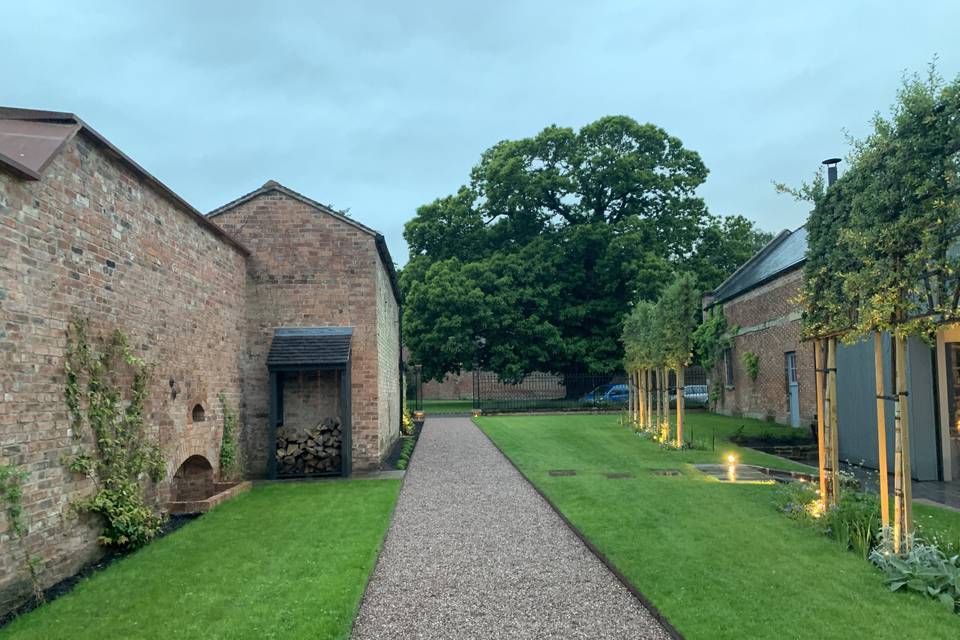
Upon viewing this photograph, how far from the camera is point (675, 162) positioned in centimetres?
3134

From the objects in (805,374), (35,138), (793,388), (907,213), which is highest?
(35,138)

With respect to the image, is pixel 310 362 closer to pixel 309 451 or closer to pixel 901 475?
pixel 309 451

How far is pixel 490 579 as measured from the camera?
19.5 ft

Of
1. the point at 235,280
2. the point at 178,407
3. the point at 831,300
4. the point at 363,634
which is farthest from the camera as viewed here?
the point at 235,280

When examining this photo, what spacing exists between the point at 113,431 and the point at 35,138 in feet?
10.4

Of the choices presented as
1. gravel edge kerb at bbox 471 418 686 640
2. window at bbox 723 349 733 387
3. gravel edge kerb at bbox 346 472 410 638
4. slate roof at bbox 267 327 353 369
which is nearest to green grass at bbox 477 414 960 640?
gravel edge kerb at bbox 471 418 686 640

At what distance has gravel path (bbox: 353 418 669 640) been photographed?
15.8ft

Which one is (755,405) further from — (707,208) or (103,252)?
(103,252)

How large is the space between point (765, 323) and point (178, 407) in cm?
1754

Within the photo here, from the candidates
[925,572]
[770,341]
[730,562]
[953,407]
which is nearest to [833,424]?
[925,572]

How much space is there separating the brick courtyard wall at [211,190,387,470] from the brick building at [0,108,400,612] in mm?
28

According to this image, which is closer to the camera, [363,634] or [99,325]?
[363,634]

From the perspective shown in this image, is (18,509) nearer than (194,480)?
Yes

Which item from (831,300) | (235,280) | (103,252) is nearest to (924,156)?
(831,300)
